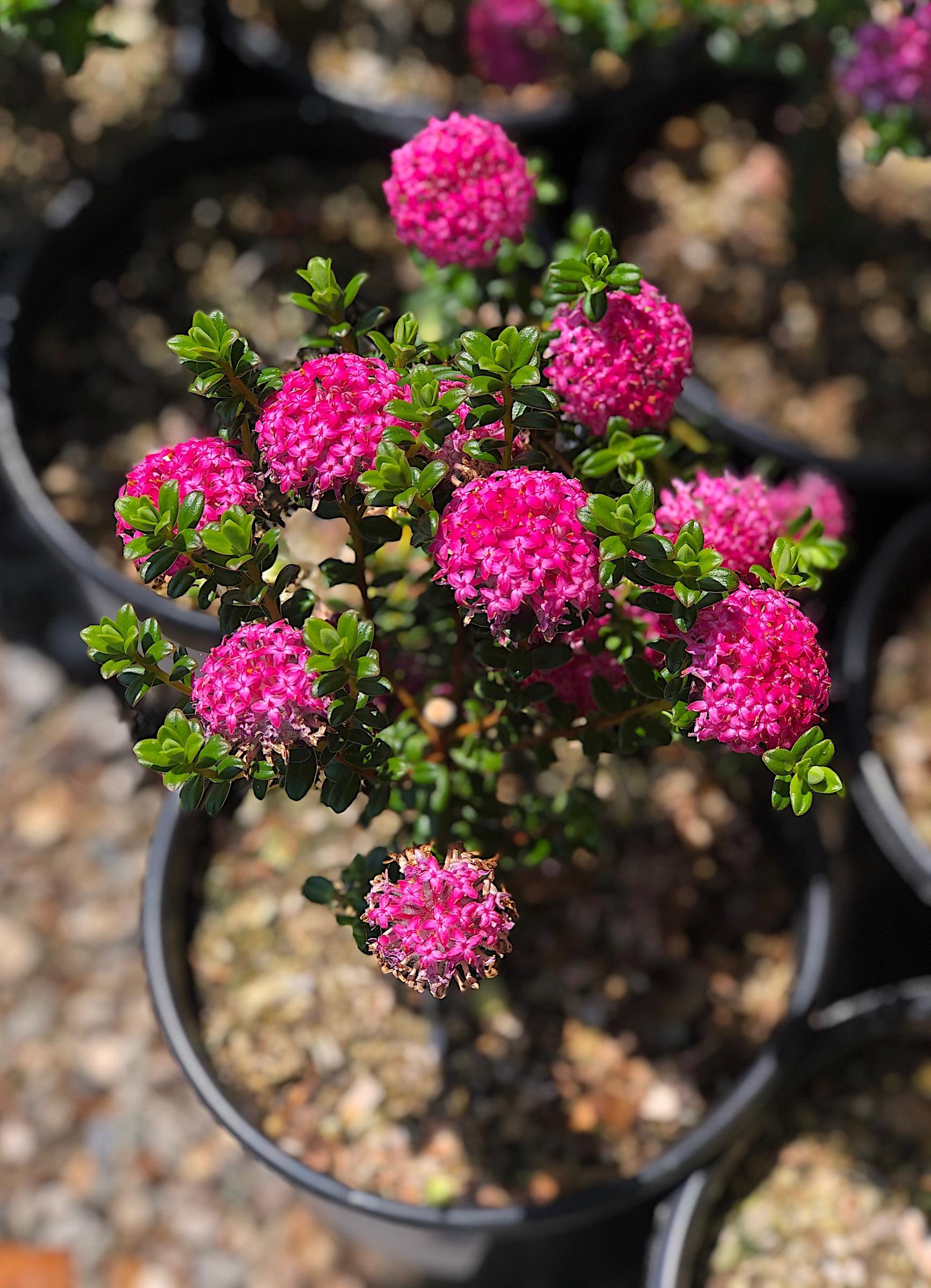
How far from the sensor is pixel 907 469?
1.86 meters

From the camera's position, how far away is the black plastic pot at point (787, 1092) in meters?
1.42

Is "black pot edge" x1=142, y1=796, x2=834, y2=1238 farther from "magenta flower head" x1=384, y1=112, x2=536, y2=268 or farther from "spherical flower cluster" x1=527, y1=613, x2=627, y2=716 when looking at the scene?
"magenta flower head" x1=384, y1=112, x2=536, y2=268

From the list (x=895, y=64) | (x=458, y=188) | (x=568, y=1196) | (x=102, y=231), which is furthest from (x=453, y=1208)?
(x=102, y=231)

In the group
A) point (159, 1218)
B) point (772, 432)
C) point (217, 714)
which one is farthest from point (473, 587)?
point (159, 1218)

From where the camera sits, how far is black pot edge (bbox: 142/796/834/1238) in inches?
53.1

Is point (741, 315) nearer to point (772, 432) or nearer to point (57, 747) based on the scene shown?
point (772, 432)

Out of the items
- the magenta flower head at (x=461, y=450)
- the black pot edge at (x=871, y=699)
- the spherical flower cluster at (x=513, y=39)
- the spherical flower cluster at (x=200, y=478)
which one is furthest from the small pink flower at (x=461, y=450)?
the spherical flower cluster at (x=513, y=39)

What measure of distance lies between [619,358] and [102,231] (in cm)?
139

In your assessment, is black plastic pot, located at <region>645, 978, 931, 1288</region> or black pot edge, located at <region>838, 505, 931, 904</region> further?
black pot edge, located at <region>838, 505, 931, 904</region>

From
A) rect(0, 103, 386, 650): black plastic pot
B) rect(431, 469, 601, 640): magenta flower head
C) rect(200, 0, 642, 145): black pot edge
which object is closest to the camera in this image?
rect(431, 469, 601, 640): magenta flower head

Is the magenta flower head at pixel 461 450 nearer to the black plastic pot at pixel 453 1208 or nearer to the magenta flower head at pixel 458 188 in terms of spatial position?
the magenta flower head at pixel 458 188

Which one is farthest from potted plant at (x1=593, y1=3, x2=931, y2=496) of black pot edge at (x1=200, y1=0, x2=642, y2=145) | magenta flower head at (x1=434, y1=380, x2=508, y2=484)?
magenta flower head at (x1=434, y1=380, x2=508, y2=484)

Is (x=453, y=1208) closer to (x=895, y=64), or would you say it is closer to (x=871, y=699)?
(x=871, y=699)

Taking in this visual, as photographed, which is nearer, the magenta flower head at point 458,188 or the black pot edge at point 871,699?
the magenta flower head at point 458,188
